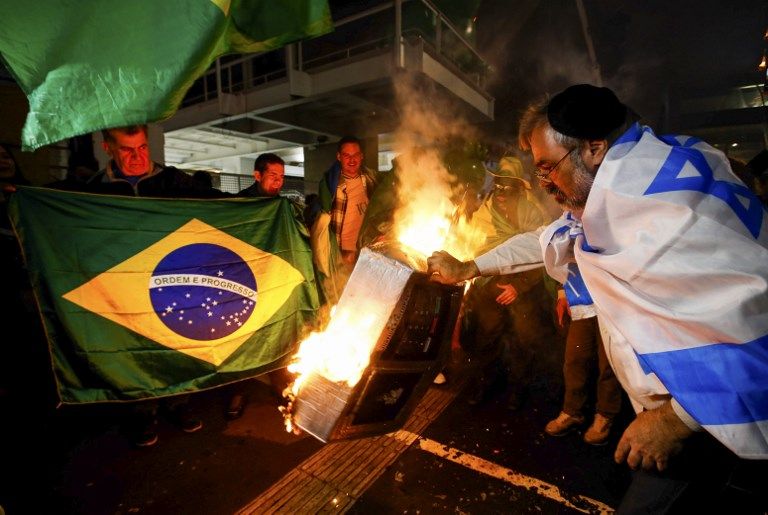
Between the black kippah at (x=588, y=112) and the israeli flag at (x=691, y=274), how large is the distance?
200 mm

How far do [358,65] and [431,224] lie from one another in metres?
8.30

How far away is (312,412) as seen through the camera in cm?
257

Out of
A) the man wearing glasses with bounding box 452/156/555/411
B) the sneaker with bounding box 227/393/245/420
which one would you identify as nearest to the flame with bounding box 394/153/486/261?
the man wearing glasses with bounding box 452/156/555/411

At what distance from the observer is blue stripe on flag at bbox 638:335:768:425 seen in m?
1.25

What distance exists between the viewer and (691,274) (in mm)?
1294

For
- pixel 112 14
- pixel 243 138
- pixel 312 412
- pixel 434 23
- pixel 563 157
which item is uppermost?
pixel 434 23

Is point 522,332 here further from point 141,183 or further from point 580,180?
point 141,183

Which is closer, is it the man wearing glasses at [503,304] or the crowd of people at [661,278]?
the crowd of people at [661,278]

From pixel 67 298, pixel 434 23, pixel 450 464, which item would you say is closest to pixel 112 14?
pixel 67 298

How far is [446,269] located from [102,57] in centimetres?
220

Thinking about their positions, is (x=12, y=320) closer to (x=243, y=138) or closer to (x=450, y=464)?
(x=450, y=464)

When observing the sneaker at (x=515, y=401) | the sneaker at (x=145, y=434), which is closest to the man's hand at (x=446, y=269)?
the sneaker at (x=515, y=401)

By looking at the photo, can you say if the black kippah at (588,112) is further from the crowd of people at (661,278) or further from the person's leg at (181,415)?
the person's leg at (181,415)

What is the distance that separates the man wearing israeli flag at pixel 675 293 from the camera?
4.13ft
